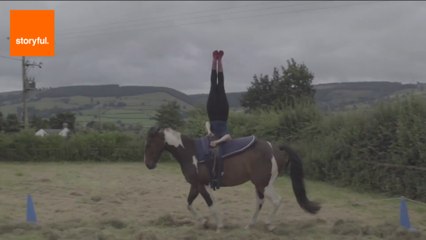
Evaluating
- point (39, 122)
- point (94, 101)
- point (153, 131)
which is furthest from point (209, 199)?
point (39, 122)

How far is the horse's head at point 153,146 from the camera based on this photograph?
757 centimetres

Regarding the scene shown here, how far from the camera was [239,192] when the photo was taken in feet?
41.5

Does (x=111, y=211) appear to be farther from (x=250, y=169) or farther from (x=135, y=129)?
(x=135, y=129)


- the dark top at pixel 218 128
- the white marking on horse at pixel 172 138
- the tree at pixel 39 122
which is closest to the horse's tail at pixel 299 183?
the dark top at pixel 218 128

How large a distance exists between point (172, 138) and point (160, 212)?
7.67 feet

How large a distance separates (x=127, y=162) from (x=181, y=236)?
53.9 ft

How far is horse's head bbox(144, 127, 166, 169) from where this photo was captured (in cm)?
757

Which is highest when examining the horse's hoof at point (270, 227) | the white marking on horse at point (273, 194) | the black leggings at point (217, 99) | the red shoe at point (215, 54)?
the red shoe at point (215, 54)

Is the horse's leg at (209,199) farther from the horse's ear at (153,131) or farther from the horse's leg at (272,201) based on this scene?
the horse's ear at (153,131)

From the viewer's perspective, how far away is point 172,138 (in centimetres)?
769

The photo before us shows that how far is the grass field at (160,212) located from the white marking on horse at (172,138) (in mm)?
1270

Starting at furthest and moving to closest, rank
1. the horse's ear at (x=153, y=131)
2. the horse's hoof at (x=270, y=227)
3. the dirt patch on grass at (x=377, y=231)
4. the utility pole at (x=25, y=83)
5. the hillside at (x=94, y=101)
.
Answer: the hillside at (x=94, y=101) < the utility pole at (x=25, y=83) < the horse's ear at (x=153, y=131) < the horse's hoof at (x=270, y=227) < the dirt patch on grass at (x=377, y=231)

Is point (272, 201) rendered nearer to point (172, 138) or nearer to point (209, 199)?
point (209, 199)

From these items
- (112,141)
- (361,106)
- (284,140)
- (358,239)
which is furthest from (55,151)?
(358,239)
